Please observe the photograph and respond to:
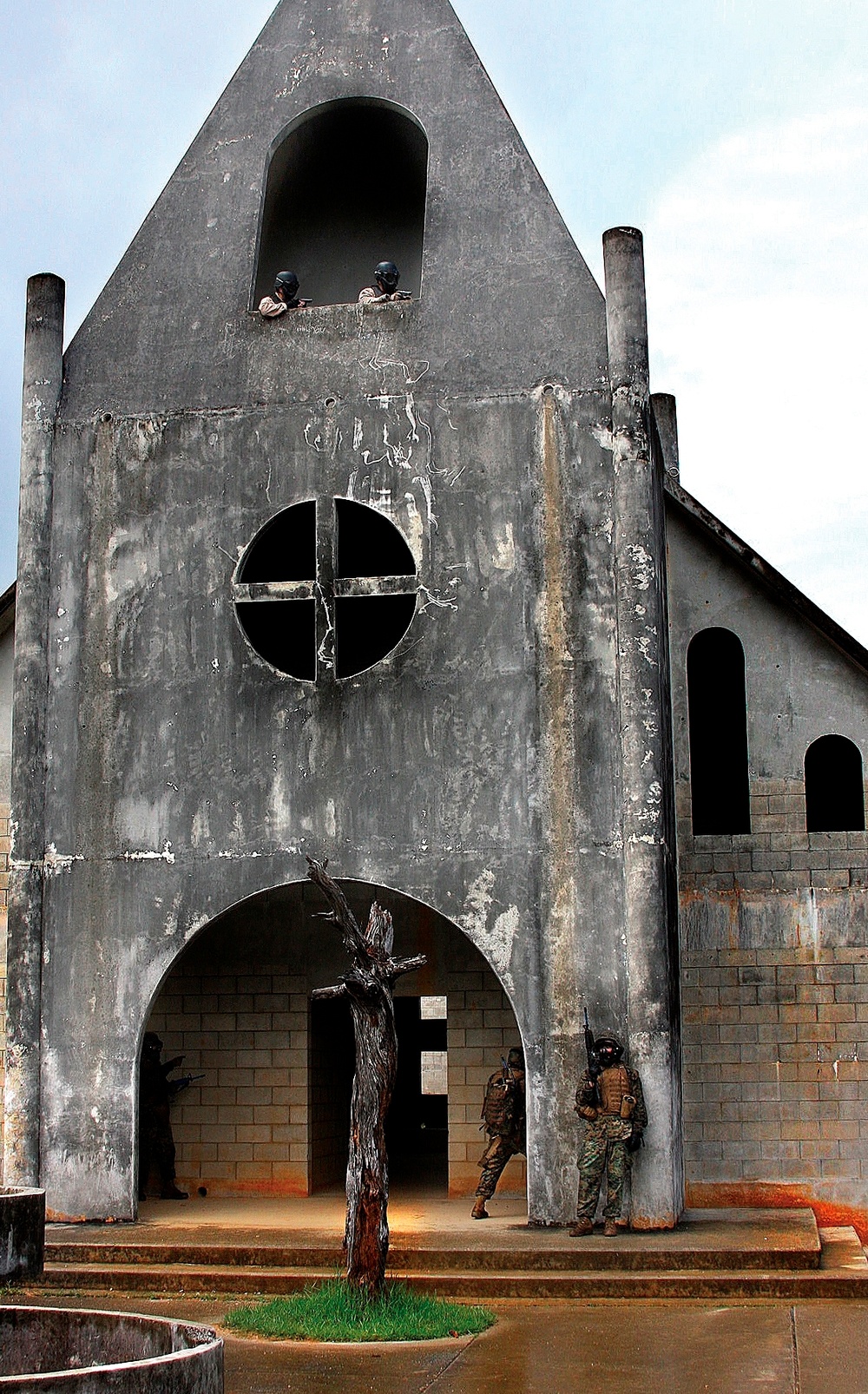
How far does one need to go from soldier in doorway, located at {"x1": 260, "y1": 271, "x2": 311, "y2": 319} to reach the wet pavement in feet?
27.8

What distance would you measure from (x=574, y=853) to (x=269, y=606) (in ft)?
14.3

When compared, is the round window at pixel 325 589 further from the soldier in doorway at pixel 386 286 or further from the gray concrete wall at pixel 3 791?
the gray concrete wall at pixel 3 791

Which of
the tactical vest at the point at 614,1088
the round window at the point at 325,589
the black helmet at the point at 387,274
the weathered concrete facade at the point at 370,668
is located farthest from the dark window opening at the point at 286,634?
the tactical vest at the point at 614,1088

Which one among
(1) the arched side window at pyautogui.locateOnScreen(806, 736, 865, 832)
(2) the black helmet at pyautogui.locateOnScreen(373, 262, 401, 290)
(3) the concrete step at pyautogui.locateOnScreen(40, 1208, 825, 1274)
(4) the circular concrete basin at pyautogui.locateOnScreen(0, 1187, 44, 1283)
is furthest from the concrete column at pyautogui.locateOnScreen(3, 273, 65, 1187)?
(1) the arched side window at pyautogui.locateOnScreen(806, 736, 865, 832)

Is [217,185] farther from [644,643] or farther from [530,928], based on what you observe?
[530,928]

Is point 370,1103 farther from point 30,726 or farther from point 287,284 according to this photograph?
point 287,284

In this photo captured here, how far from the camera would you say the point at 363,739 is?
13406 mm

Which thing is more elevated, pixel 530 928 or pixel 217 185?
pixel 217 185

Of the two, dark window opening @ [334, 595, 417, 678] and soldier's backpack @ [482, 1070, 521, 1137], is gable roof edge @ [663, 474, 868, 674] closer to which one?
dark window opening @ [334, 595, 417, 678]

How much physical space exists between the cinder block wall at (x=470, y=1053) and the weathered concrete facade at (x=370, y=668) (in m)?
2.43

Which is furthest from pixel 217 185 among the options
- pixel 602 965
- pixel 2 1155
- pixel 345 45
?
pixel 2 1155

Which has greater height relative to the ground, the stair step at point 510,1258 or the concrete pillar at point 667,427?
the concrete pillar at point 667,427

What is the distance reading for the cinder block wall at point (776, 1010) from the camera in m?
14.9

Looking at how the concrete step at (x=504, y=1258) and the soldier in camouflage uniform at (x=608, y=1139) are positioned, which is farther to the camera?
the soldier in camouflage uniform at (x=608, y=1139)
